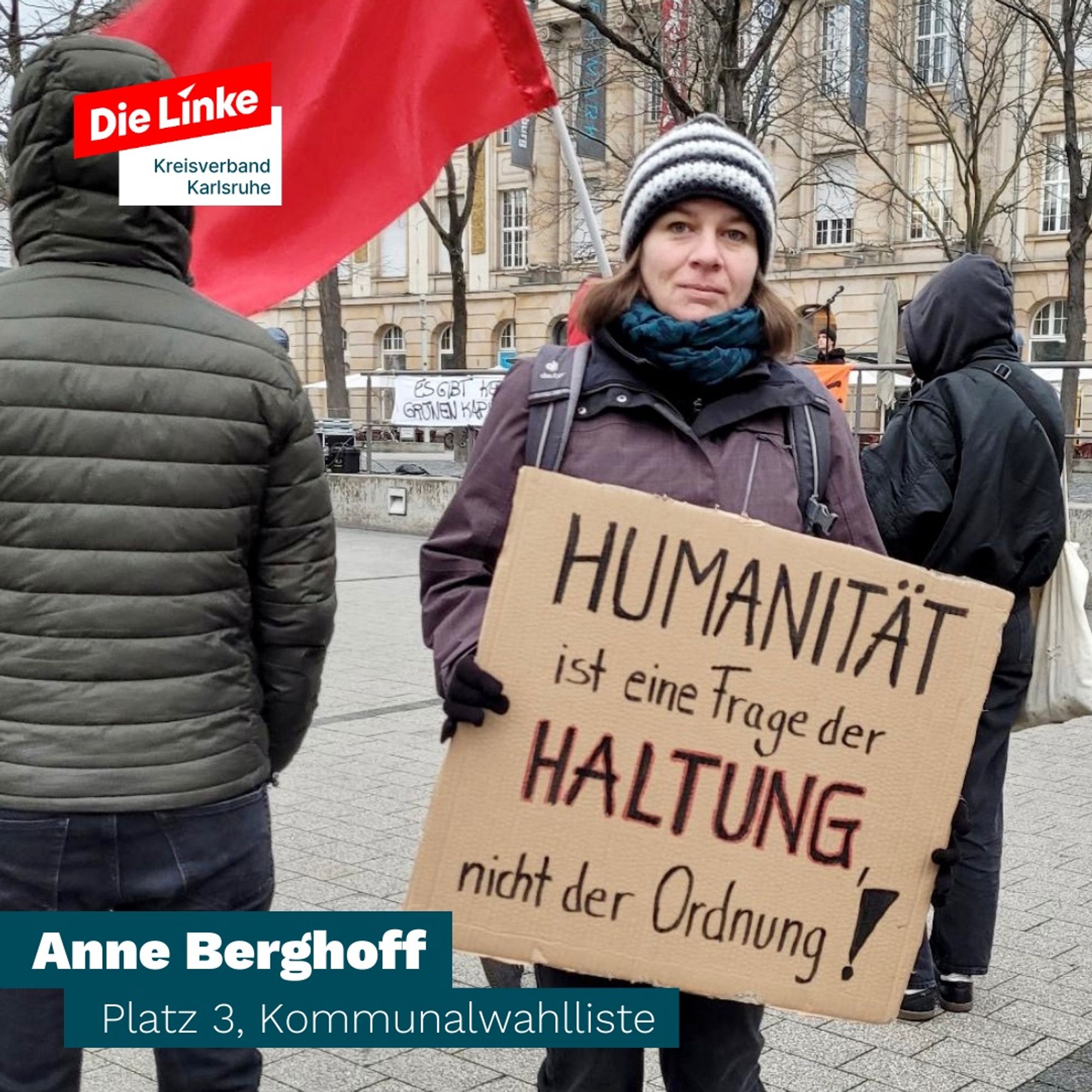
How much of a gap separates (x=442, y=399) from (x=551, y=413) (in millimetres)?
15270

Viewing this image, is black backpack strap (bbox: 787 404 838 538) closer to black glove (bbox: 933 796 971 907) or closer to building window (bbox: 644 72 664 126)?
black glove (bbox: 933 796 971 907)

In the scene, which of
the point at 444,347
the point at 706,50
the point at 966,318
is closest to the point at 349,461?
the point at 706,50

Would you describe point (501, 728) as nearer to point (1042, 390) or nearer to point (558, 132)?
point (1042, 390)

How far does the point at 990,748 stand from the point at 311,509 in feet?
7.80

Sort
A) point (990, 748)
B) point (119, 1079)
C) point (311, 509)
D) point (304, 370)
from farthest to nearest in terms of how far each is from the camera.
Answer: point (304, 370)
point (990, 748)
point (119, 1079)
point (311, 509)

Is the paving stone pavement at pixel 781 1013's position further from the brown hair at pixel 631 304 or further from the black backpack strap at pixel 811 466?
the brown hair at pixel 631 304

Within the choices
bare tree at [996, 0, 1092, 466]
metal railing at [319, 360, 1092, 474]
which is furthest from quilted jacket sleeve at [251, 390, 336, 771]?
bare tree at [996, 0, 1092, 466]

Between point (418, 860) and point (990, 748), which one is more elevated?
point (418, 860)

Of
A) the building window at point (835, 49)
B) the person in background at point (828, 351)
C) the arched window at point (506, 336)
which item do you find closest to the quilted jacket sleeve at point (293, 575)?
the person in background at point (828, 351)

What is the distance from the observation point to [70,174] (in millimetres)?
2375

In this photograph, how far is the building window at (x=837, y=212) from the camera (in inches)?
1559

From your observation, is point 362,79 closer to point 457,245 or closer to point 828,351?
point 828,351

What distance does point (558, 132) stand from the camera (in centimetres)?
462

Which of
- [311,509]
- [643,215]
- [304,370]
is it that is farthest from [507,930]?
[304,370]
